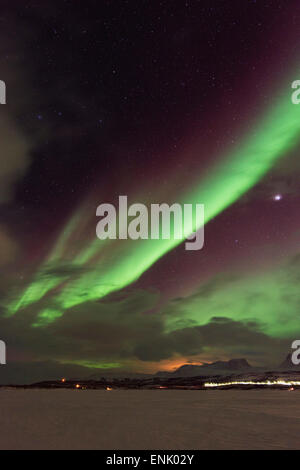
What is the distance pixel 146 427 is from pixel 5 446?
12.7 meters

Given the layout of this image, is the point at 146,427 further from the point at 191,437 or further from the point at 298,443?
the point at 298,443

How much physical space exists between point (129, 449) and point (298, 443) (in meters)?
8.35

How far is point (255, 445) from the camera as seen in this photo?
22219 millimetres

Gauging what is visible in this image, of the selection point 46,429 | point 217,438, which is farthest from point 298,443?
point 46,429

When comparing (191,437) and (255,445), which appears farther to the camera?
(191,437)
